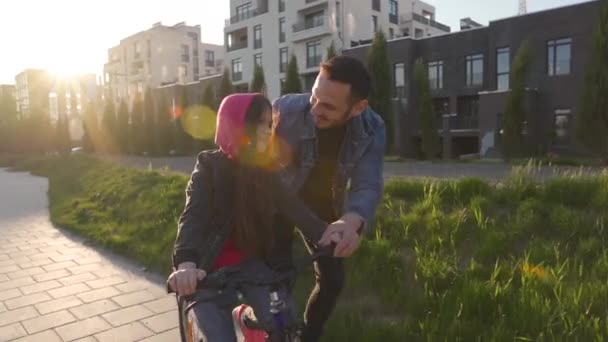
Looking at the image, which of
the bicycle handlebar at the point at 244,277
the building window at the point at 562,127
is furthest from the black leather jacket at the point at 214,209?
the building window at the point at 562,127

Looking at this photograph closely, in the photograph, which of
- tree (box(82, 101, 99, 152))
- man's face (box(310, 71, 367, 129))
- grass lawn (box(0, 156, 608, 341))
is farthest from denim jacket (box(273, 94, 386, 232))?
tree (box(82, 101, 99, 152))

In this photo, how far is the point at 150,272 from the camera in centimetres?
555

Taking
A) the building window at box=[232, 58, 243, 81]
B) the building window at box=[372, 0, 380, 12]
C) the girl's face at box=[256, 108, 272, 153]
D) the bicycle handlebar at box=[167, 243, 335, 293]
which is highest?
the building window at box=[372, 0, 380, 12]

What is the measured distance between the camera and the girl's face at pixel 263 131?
1.98 meters

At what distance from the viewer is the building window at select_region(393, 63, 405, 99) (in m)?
30.4

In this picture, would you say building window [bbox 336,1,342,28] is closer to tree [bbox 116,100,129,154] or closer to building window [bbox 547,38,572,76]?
building window [bbox 547,38,572,76]

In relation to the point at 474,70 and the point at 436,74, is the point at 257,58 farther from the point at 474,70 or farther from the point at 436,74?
the point at 474,70

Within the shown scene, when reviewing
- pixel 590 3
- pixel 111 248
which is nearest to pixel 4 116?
pixel 111 248

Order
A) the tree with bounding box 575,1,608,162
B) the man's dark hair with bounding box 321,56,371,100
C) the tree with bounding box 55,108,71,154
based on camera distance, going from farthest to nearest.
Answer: the tree with bounding box 55,108,71,154 < the tree with bounding box 575,1,608,162 < the man's dark hair with bounding box 321,56,371,100

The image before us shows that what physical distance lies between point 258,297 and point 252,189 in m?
0.49

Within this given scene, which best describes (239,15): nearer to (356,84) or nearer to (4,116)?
(4,116)

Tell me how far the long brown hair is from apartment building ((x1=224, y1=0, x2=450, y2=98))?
34.7m

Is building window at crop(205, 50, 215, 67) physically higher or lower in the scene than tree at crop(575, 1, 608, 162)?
higher

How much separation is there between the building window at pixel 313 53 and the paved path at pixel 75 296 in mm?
31945
